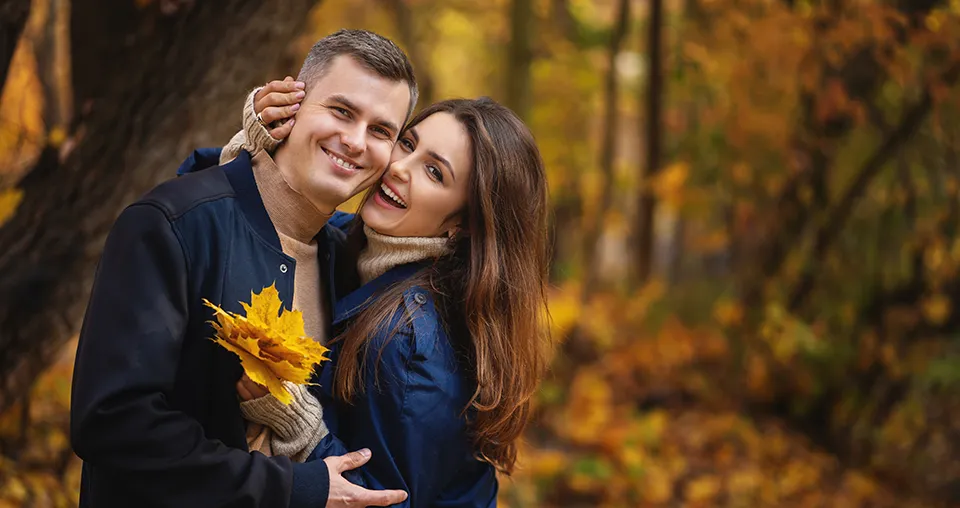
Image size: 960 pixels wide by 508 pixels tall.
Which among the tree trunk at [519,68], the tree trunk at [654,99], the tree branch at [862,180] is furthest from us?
the tree trunk at [654,99]

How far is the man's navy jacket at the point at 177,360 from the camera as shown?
2.17 meters

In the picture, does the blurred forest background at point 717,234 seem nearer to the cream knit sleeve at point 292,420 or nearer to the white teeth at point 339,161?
the white teeth at point 339,161

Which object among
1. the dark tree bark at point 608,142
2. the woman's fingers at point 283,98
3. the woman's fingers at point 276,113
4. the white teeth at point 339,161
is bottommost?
the dark tree bark at point 608,142

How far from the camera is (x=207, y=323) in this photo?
2363 mm

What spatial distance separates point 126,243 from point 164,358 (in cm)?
29

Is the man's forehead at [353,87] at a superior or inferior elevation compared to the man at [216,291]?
superior

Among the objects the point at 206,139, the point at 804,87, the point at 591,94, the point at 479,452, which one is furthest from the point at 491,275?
the point at 591,94

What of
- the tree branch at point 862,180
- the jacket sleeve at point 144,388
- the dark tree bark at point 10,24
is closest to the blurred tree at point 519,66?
the tree branch at point 862,180

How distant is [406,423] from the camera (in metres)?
2.62

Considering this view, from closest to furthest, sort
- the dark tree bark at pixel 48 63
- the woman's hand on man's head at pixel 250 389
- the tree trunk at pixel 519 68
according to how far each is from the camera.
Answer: the woman's hand on man's head at pixel 250 389
the dark tree bark at pixel 48 63
the tree trunk at pixel 519 68

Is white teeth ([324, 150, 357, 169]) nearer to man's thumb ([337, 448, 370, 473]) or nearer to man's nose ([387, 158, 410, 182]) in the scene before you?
man's nose ([387, 158, 410, 182])

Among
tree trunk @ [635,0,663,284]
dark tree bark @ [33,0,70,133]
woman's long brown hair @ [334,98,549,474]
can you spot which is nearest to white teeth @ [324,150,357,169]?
woman's long brown hair @ [334,98,549,474]

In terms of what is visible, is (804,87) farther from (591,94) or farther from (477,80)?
(477,80)

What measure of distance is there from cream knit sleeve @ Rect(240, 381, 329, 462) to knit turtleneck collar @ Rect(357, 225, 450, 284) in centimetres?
48
